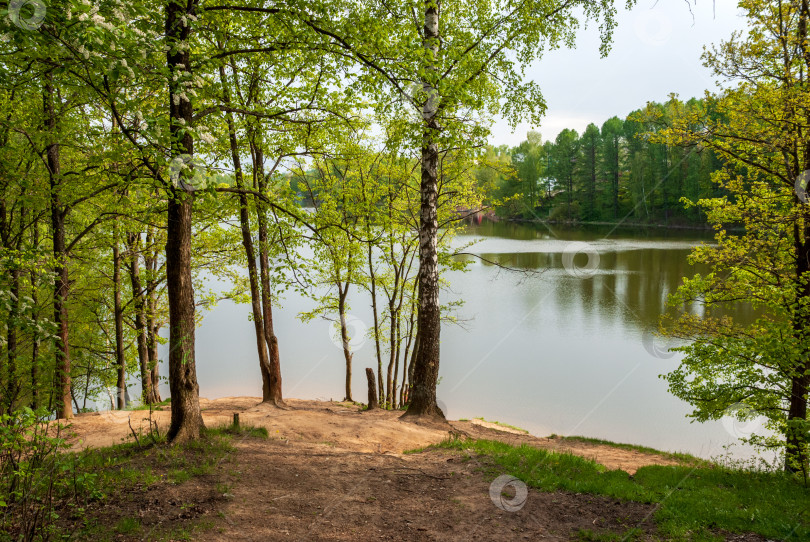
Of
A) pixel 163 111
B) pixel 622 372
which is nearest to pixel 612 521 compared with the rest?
pixel 163 111

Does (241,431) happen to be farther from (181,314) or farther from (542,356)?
(542,356)

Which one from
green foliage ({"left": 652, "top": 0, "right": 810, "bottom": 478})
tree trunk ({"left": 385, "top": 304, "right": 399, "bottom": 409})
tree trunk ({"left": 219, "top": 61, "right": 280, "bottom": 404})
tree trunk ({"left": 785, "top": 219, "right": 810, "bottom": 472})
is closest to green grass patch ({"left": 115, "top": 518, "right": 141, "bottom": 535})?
tree trunk ({"left": 219, "top": 61, "right": 280, "bottom": 404})

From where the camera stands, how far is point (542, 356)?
23.4 m

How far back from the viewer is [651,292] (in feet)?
101

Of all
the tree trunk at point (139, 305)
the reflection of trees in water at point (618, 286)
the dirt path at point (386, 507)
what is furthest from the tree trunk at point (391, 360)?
the dirt path at point (386, 507)

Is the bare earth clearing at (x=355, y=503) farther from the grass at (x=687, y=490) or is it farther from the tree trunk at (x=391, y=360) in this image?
the tree trunk at (x=391, y=360)

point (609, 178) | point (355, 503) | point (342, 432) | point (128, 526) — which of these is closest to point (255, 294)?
point (342, 432)

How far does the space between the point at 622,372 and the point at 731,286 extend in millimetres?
12380

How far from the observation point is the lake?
1712 centimetres

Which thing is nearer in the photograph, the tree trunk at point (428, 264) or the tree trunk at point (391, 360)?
the tree trunk at point (428, 264)

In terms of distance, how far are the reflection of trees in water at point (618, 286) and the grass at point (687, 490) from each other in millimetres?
15506

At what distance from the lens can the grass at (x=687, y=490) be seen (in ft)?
16.5

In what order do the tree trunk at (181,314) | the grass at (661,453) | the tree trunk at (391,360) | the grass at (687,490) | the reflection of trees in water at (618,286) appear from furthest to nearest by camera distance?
the reflection of trees in water at (618,286)
the tree trunk at (391,360)
the grass at (661,453)
the tree trunk at (181,314)
the grass at (687,490)

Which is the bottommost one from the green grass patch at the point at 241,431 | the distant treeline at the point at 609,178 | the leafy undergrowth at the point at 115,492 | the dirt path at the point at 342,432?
the dirt path at the point at 342,432
